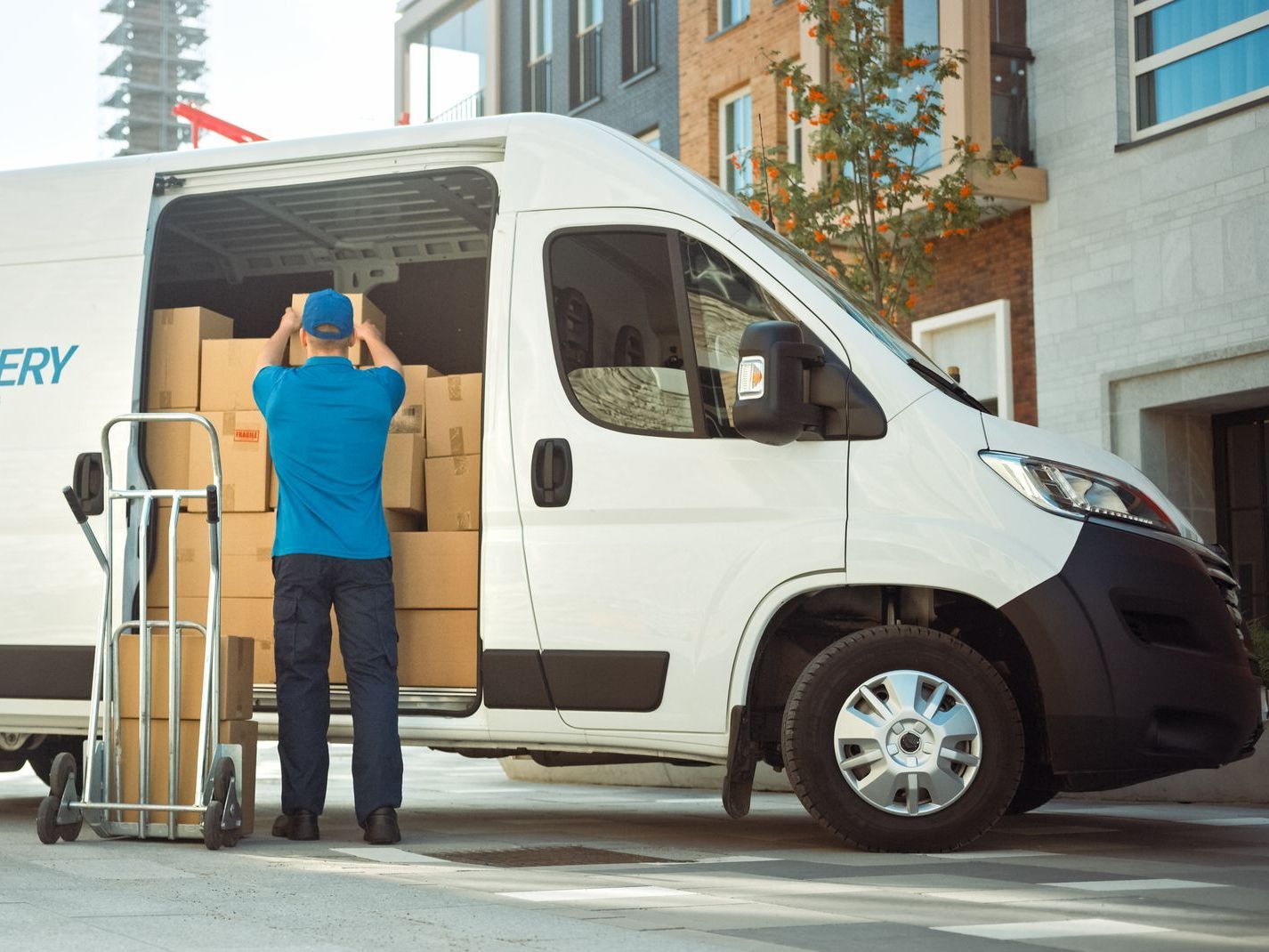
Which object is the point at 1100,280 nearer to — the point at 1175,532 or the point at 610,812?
the point at 610,812

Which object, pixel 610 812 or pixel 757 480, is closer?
pixel 757 480

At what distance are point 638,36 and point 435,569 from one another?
18.7 m

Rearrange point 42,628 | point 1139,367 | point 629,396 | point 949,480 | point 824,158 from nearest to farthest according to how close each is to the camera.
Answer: point 949,480 < point 629,396 < point 42,628 < point 824,158 < point 1139,367

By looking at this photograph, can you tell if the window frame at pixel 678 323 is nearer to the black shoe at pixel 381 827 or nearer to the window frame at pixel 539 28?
the black shoe at pixel 381 827

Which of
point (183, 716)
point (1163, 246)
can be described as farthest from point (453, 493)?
point (1163, 246)

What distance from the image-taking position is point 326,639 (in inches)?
267

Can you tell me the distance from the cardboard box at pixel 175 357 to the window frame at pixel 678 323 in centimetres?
162

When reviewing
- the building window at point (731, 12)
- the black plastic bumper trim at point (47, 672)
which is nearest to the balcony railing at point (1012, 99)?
the building window at point (731, 12)

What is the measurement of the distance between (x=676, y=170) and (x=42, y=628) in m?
3.00

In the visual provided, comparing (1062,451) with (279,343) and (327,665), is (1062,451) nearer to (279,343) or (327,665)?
(327,665)

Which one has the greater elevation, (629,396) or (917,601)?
(629,396)

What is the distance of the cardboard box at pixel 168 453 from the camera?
7754mm

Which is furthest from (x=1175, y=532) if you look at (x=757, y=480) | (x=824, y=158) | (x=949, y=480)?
(x=824, y=158)

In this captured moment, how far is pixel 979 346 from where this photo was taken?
17234 millimetres
